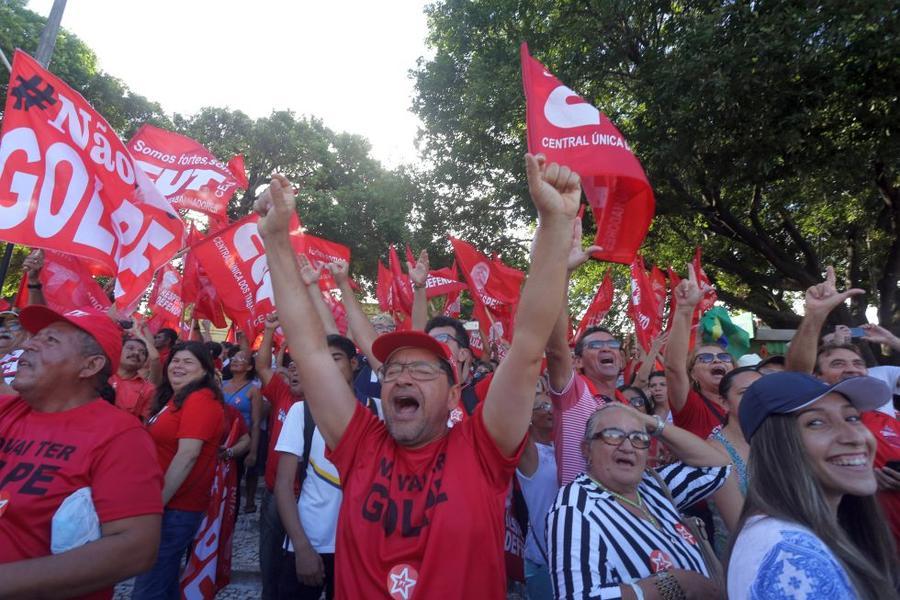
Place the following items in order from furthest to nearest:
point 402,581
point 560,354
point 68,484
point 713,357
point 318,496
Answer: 1. point 713,357
2. point 318,496
3. point 560,354
4. point 68,484
5. point 402,581

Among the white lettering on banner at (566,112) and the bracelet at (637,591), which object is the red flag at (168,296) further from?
the bracelet at (637,591)

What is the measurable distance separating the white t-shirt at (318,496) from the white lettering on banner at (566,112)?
7.95ft

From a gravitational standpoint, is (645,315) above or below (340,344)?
above

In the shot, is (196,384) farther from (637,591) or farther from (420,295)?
(637,591)

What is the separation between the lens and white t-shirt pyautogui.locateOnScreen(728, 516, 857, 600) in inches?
51.1

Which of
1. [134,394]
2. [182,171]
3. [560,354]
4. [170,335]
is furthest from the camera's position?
[182,171]

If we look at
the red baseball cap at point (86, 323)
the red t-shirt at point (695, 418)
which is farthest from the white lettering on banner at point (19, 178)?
the red t-shirt at point (695, 418)

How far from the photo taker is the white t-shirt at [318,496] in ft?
9.61

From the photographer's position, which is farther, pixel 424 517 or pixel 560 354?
pixel 560 354

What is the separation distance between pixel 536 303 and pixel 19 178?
306 cm

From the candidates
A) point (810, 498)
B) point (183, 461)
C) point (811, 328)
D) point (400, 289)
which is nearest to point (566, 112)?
point (811, 328)

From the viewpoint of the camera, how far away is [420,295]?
13.7 feet

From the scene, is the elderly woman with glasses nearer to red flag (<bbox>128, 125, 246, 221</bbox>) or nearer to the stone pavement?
the stone pavement

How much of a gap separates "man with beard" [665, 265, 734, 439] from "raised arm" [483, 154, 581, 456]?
6.34 ft
